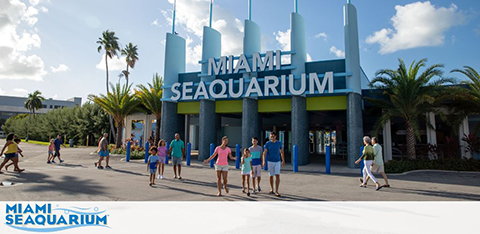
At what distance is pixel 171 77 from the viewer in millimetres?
20406

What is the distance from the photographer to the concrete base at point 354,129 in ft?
48.8

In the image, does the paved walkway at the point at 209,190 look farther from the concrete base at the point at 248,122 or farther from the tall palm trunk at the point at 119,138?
the tall palm trunk at the point at 119,138

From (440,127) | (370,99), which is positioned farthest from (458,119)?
(440,127)

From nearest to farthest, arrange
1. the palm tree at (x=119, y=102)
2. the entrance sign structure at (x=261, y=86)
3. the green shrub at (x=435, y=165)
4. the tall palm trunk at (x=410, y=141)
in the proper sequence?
the green shrub at (x=435, y=165) → the tall palm trunk at (x=410, y=141) → the entrance sign structure at (x=261, y=86) → the palm tree at (x=119, y=102)

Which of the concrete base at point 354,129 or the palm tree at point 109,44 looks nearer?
the concrete base at point 354,129

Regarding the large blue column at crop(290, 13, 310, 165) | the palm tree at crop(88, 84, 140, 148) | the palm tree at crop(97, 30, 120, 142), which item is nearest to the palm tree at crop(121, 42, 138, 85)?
the palm tree at crop(97, 30, 120, 142)
